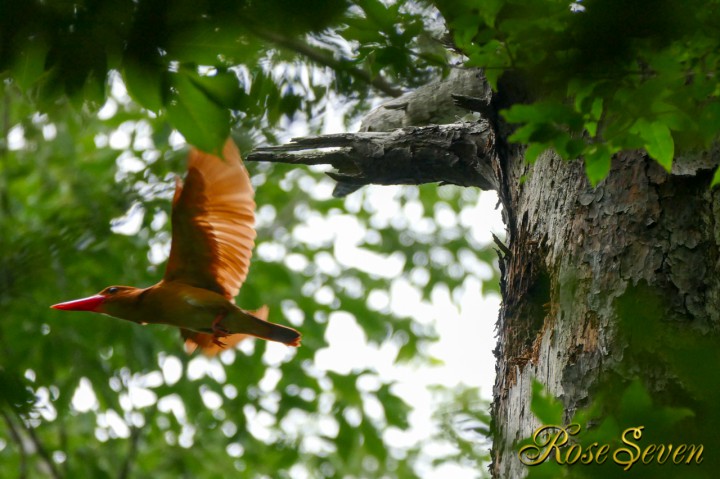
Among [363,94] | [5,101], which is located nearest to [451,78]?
[363,94]

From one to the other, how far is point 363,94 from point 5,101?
4.93 metres

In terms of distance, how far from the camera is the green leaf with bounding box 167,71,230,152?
1362mm

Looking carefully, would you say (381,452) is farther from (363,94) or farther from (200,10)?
(200,10)

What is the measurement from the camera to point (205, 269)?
117 inches

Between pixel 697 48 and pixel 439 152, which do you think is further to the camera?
pixel 439 152

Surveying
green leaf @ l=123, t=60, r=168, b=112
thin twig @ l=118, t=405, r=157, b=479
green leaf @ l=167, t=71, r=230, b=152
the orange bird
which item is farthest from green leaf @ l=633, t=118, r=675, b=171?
thin twig @ l=118, t=405, r=157, b=479

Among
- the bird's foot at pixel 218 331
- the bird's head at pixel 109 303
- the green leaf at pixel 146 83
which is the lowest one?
the bird's foot at pixel 218 331

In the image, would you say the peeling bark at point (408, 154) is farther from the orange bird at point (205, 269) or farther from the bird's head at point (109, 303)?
the bird's head at point (109, 303)

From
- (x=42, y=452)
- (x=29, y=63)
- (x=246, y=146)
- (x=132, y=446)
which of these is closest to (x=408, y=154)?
(x=246, y=146)

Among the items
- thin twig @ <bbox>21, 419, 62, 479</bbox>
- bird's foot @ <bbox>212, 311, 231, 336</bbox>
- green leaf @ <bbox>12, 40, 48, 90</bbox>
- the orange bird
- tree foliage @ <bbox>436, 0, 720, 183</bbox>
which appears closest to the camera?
tree foliage @ <bbox>436, 0, 720, 183</bbox>

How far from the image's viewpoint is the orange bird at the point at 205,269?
2.63 metres

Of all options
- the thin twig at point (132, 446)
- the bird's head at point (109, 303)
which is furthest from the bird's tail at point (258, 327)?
the thin twig at point (132, 446)

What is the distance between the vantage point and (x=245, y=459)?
19.3 ft

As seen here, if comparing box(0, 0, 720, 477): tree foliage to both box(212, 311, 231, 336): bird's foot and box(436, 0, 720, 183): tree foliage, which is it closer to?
box(436, 0, 720, 183): tree foliage
